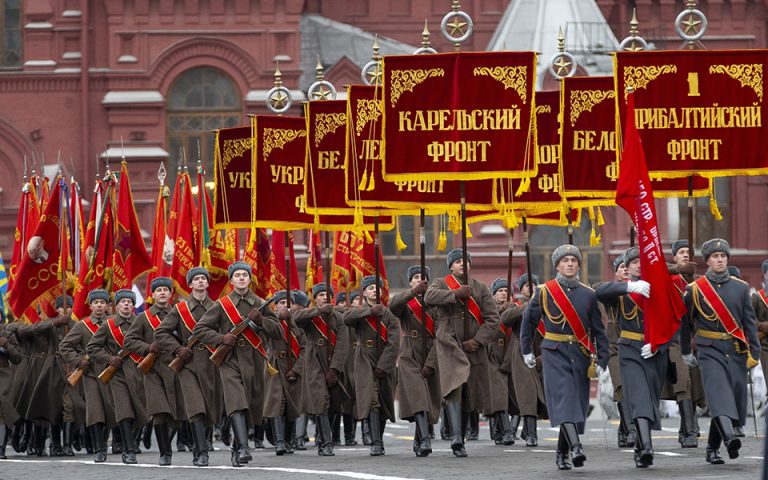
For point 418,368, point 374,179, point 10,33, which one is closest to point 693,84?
point 374,179

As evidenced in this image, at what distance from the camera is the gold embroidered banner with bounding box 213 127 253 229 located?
22406 mm

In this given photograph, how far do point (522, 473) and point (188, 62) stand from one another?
21.3 metres

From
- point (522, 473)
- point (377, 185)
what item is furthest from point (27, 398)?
point (522, 473)

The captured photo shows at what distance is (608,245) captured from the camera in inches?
1409

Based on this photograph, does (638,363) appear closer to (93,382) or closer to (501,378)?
(501,378)

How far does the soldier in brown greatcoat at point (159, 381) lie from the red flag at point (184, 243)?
686cm

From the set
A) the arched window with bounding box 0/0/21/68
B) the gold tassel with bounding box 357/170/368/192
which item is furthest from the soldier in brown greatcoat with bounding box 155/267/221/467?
the arched window with bounding box 0/0/21/68

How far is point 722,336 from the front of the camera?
15.5m

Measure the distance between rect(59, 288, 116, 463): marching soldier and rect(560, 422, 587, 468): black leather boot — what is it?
5.63 metres

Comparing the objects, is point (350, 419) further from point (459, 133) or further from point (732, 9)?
point (732, 9)

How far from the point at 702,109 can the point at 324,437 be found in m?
4.78

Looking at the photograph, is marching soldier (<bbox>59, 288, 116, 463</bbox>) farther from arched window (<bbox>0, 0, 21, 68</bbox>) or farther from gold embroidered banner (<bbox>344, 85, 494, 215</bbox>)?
arched window (<bbox>0, 0, 21, 68</bbox>)

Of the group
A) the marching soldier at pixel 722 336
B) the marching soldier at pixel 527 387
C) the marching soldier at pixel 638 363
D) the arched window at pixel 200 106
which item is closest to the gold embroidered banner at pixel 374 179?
the marching soldier at pixel 527 387

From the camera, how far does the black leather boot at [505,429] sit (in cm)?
2002
